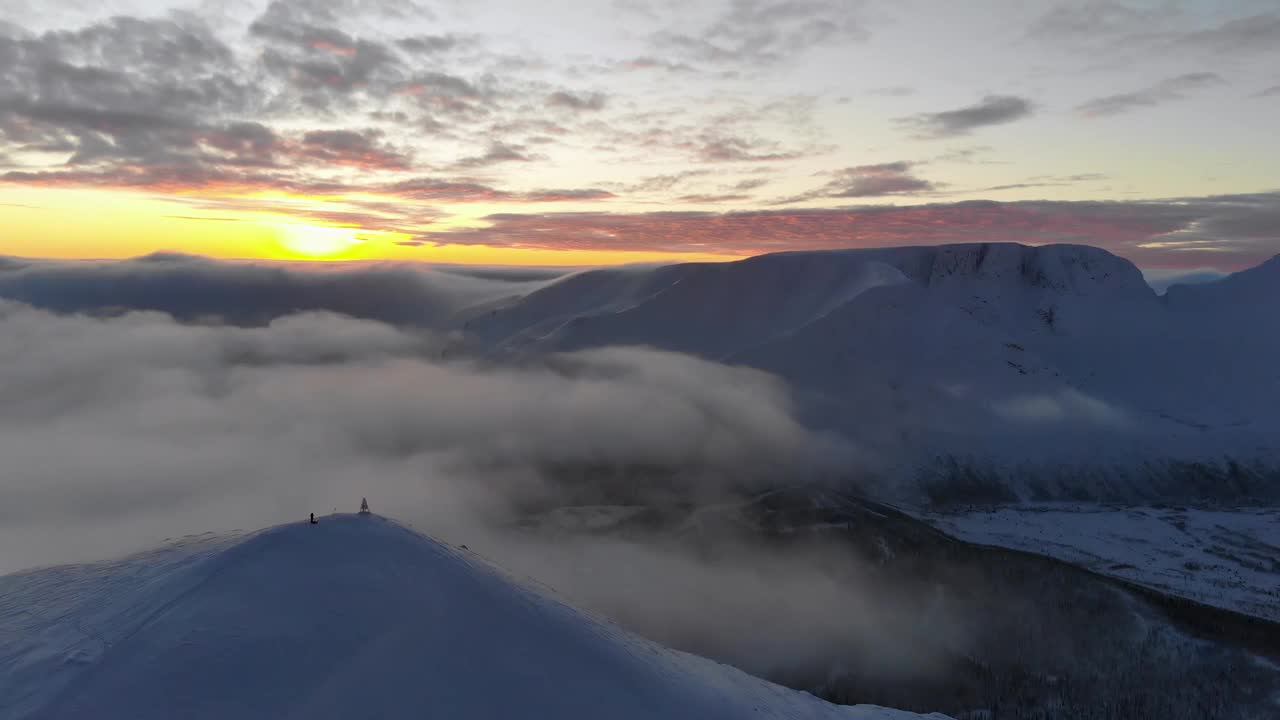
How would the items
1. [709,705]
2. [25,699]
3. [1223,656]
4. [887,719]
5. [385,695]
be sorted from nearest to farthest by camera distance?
1. [25,699]
2. [385,695]
3. [709,705]
4. [887,719]
5. [1223,656]

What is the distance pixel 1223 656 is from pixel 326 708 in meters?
249

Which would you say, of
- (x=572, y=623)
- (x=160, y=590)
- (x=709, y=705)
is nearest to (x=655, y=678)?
(x=709, y=705)

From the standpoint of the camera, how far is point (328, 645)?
115ft

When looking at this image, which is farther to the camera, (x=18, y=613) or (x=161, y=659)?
(x=18, y=613)

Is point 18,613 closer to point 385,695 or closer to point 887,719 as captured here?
point 385,695

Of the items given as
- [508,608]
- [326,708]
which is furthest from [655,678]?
[326,708]

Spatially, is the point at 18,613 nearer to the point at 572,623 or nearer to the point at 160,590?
the point at 160,590

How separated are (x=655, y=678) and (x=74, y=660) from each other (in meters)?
28.3

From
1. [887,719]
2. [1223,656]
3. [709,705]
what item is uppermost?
[709,705]

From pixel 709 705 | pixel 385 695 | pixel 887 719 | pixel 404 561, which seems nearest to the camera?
pixel 385 695

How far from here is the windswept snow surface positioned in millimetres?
→ 32062

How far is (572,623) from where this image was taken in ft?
136

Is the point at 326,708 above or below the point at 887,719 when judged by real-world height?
above

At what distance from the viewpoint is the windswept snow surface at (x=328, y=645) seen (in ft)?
105
